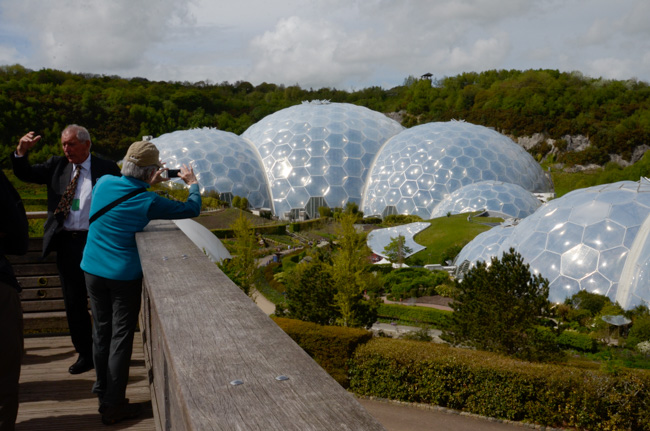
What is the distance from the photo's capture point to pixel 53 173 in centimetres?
417

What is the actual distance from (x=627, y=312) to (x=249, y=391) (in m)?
15.5

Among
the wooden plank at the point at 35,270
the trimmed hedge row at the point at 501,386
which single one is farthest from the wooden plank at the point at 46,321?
the trimmed hedge row at the point at 501,386

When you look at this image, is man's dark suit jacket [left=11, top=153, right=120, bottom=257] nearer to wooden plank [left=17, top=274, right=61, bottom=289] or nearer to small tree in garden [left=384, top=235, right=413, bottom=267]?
wooden plank [left=17, top=274, right=61, bottom=289]

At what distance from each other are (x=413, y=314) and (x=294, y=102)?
218 ft

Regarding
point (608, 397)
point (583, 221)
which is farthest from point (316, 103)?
point (608, 397)

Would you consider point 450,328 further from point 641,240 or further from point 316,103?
point 316,103

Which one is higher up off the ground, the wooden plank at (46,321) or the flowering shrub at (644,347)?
the wooden plank at (46,321)

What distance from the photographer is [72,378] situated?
157 inches

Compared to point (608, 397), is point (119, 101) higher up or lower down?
higher up

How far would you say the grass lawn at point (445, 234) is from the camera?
76.0 feet

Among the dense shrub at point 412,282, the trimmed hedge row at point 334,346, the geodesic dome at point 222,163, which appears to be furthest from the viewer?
the geodesic dome at point 222,163

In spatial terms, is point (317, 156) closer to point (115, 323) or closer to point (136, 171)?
point (136, 171)

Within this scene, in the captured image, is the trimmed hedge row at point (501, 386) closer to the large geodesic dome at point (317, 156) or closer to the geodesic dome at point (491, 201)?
the geodesic dome at point (491, 201)

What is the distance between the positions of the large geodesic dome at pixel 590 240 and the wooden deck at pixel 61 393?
46.9 ft
